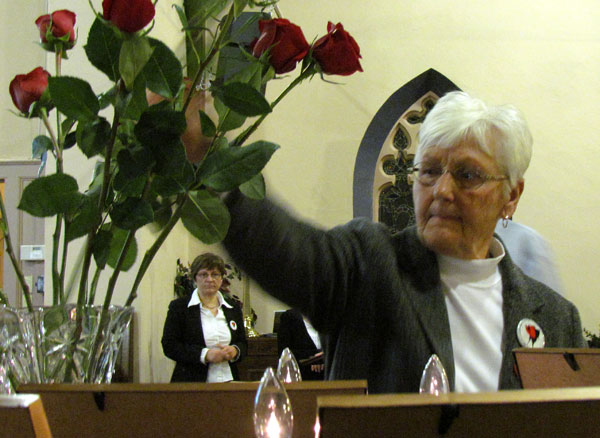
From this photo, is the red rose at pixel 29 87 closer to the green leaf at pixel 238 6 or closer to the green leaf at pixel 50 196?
the green leaf at pixel 50 196

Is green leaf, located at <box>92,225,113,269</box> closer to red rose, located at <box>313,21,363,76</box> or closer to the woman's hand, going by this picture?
red rose, located at <box>313,21,363,76</box>

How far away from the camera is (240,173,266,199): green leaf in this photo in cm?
97

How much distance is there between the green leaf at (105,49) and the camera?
0.83 m

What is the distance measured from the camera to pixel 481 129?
4.69 ft

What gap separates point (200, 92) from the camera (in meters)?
0.98

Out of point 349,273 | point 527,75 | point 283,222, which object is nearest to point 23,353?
point 283,222

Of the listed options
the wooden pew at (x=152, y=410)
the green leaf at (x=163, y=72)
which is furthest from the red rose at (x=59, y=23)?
the wooden pew at (x=152, y=410)

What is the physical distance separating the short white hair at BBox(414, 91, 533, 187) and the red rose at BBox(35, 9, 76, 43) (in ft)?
2.49

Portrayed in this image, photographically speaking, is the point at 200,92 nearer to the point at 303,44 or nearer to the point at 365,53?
the point at 303,44

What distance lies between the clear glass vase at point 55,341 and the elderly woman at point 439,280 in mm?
350

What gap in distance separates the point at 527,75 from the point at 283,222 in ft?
20.7

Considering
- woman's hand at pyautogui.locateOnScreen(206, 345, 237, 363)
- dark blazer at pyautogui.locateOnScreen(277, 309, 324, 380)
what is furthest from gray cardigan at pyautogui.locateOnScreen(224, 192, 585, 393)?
dark blazer at pyautogui.locateOnScreen(277, 309, 324, 380)

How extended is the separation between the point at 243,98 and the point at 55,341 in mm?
398

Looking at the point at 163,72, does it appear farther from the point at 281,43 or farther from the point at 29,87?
the point at 29,87
